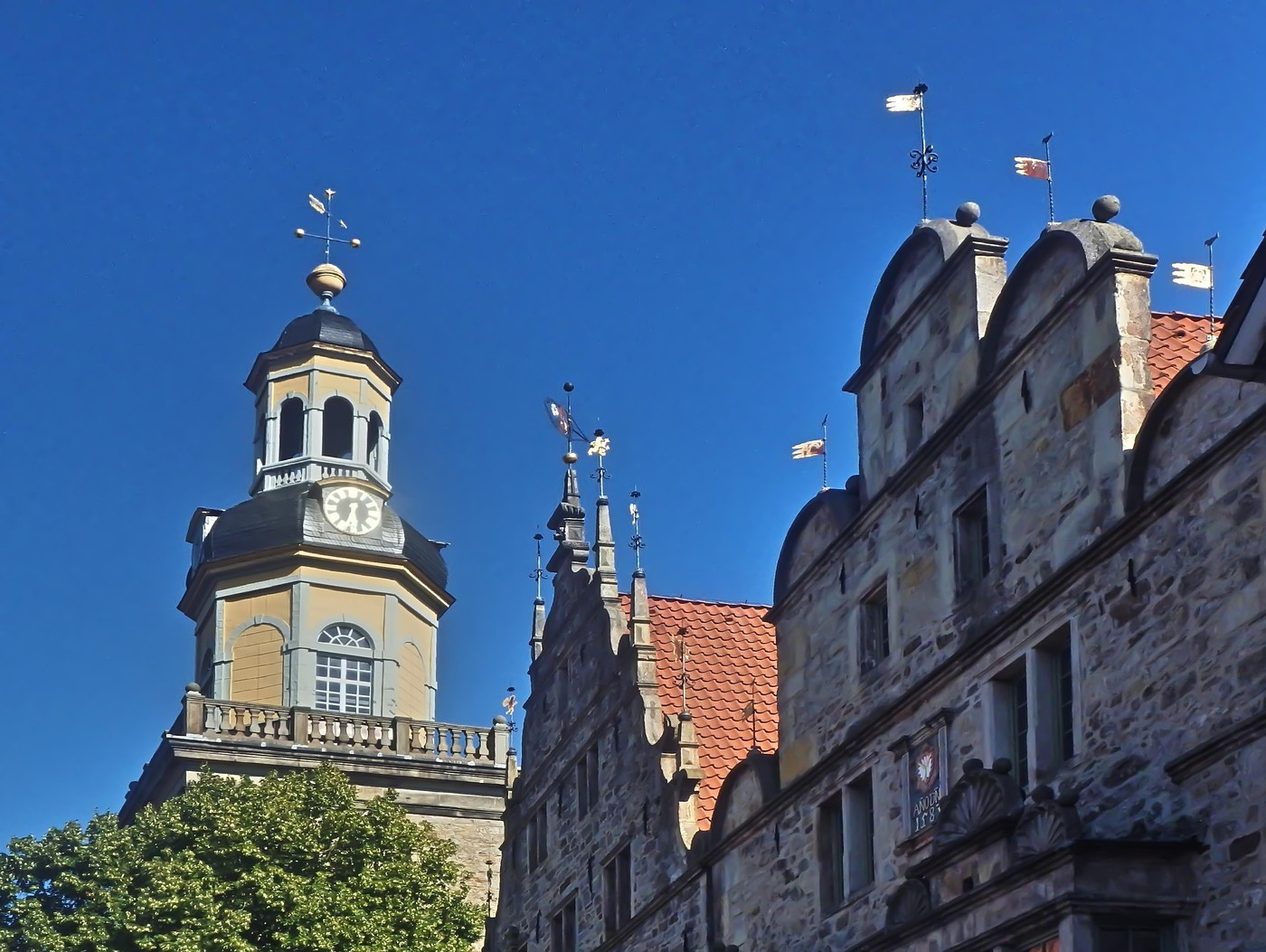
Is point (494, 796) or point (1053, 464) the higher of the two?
point (494, 796)

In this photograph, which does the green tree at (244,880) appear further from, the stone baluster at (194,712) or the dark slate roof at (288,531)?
the dark slate roof at (288,531)

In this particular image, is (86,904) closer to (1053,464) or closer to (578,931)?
(578,931)

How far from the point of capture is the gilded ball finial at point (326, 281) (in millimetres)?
64669

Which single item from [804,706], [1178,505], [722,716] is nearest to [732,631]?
[722,716]

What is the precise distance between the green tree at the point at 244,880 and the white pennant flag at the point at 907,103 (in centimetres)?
2114

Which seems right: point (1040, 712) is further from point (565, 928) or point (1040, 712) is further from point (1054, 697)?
point (565, 928)

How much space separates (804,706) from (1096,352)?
25.2 ft

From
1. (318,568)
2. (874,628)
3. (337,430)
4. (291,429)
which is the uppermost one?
(337,430)

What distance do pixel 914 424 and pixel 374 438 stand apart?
3726 cm

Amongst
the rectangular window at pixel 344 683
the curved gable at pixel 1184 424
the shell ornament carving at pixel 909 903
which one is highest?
the rectangular window at pixel 344 683

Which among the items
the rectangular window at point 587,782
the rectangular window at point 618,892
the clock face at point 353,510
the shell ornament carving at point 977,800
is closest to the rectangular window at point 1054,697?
the shell ornament carving at point 977,800

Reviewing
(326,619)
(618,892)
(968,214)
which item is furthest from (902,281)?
(326,619)

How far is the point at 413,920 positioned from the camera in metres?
43.2

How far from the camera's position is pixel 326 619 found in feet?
190
